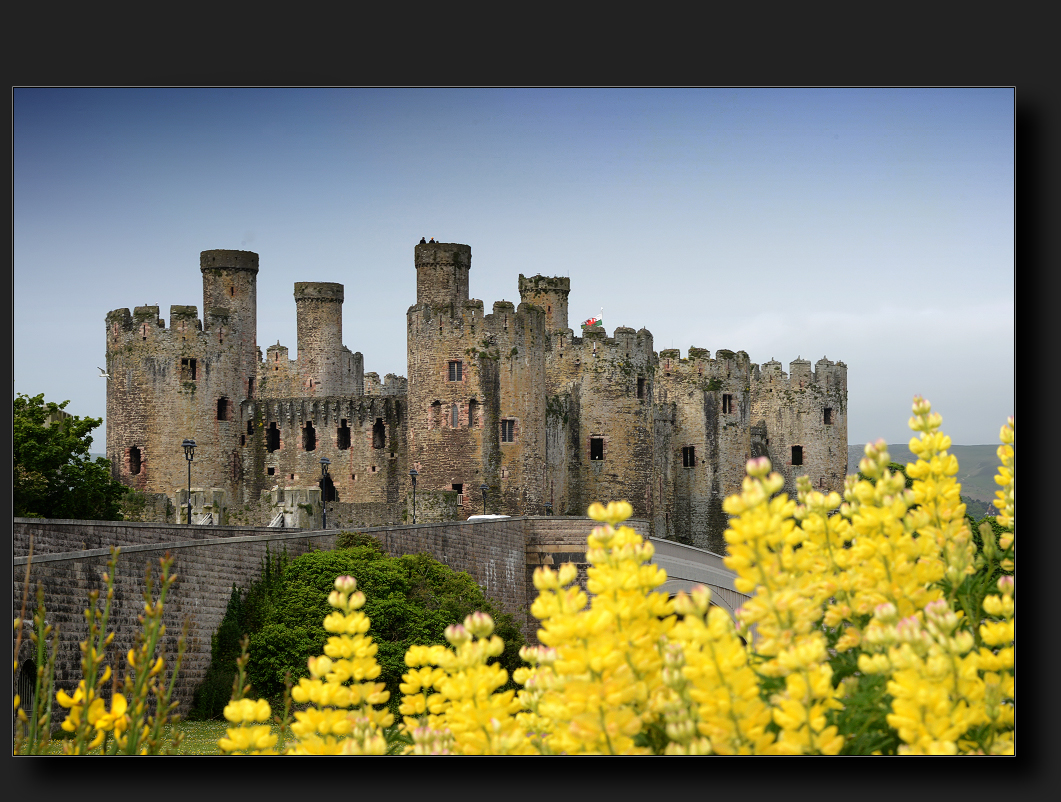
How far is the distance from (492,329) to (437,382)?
6.66 ft

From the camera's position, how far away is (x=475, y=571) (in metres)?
21.8

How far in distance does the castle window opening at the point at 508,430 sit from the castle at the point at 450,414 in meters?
0.05

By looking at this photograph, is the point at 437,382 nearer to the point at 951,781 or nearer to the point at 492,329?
the point at 492,329

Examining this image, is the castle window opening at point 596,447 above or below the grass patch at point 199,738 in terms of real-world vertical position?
above

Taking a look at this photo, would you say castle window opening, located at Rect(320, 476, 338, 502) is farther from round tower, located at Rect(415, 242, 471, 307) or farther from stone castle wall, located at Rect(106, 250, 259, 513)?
round tower, located at Rect(415, 242, 471, 307)

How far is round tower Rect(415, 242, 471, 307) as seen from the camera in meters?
36.2

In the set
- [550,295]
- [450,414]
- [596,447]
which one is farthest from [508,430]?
[550,295]

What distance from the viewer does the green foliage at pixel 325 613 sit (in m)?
14.5

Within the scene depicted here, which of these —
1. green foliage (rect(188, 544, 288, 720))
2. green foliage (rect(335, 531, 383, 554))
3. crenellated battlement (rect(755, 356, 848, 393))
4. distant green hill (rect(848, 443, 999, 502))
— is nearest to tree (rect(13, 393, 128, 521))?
green foliage (rect(335, 531, 383, 554))

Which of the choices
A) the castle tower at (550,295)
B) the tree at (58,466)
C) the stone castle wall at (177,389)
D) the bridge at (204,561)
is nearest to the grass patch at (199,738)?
the bridge at (204,561)

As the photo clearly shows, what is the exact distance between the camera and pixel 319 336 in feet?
136

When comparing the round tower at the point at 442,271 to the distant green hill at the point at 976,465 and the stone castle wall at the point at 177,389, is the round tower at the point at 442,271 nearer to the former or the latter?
the stone castle wall at the point at 177,389

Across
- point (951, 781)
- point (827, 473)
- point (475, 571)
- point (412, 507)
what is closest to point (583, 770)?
point (951, 781)

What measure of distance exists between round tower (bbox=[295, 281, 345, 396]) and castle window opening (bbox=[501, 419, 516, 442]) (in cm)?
968
